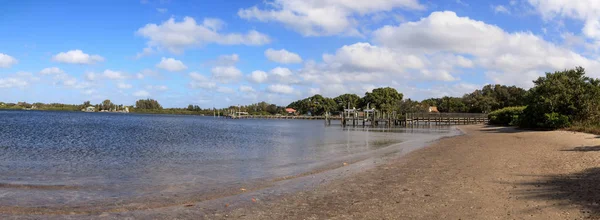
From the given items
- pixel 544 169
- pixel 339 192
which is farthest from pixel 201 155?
pixel 544 169

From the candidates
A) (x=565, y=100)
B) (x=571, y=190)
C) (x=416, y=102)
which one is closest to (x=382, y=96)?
(x=416, y=102)

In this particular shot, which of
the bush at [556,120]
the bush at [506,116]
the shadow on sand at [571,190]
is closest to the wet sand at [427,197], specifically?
the shadow on sand at [571,190]

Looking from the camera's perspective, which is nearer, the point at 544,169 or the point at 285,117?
the point at 544,169

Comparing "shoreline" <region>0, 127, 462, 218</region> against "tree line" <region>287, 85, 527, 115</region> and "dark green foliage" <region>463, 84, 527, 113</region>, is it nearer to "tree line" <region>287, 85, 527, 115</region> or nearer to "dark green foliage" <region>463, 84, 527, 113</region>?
"tree line" <region>287, 85, 527, 115</region>

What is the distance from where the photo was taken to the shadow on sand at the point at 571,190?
24.7ft

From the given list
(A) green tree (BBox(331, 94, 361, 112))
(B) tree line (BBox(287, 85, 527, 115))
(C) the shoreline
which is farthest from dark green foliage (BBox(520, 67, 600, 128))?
(A) green tree (BBox(331, 94, 361, 112))

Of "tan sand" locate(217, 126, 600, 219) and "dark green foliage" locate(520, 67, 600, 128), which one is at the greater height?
"dark green foliage" locate(520, 67, 600, 128)

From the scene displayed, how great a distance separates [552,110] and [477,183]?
30023 millimetres

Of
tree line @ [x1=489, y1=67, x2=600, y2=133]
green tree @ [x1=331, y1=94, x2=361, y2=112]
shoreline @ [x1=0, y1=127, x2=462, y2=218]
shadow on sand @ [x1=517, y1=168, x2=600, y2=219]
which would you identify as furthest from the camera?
green tree @ [x1=331, y1=94, x2=361, y2=112]

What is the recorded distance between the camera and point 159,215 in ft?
26.6

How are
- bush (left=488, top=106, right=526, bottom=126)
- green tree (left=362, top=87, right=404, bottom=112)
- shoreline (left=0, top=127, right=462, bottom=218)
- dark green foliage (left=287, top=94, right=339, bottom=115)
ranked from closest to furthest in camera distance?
shoreline (left=0, top=127, right=462, bottom=218) → bush (left=488, top=106, right=526, bottom=126) → green tree (left=362, top=87, right=404, bottom=112) → dark green foliage (left=287, top=94, right=339, bottom=115)

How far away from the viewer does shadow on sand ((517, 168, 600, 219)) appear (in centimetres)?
752

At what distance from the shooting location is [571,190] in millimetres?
8789

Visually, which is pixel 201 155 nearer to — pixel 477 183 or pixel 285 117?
pixel 477 183
